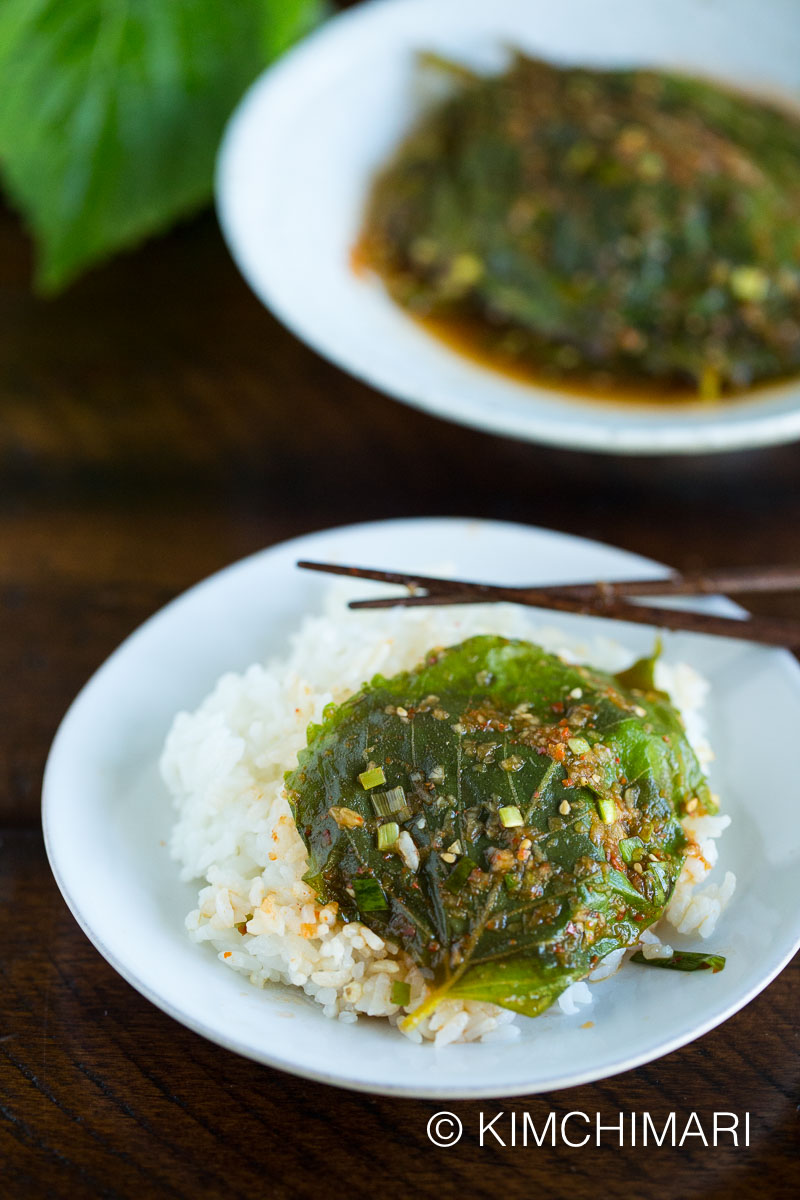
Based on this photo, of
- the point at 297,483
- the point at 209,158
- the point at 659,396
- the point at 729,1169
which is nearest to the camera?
the point at 729,1169

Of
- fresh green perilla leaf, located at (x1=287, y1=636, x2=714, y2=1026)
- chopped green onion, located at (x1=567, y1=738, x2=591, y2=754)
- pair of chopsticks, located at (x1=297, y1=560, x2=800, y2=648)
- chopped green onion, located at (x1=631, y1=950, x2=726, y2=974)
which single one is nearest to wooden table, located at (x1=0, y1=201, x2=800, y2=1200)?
chopped green onion, located at (x1=631, y1=950, x2=726, y2=974)

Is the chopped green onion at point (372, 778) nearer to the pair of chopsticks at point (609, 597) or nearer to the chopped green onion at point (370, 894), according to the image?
the chopped green onion at point (370, 894)

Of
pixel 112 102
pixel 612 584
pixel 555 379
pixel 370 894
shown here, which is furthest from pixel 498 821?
pixel 112 102

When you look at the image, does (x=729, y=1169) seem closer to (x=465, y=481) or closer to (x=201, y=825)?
(x=201, y=825)

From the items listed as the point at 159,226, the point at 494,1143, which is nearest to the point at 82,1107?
the point at 494,1143

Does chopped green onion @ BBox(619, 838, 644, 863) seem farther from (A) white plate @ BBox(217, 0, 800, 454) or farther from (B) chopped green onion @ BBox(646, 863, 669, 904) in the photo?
(A) white plate @ BBox(217, 0, 800, 454)
